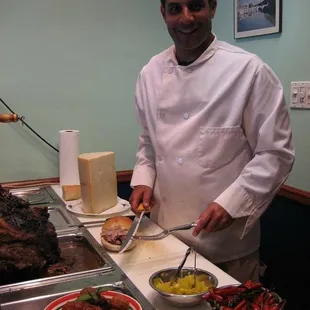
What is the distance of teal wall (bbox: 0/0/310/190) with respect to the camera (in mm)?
2234

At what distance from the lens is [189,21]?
139cm

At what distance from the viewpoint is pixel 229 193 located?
133 cm

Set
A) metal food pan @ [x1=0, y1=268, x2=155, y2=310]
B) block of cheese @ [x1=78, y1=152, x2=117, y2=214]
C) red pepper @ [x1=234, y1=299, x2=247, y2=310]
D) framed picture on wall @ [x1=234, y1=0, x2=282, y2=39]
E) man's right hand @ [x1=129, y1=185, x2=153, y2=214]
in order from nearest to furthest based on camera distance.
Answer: red pepper @ [x1=234, y1=299, x2=247, y2=310], metal food pan @ [x1=0, y1=268, x2=155, y2=310], man's right hand @ [x1=129, y1=185, x2=153, y2=214], block of cheese @ [x1=78, y1=152, x2=117, y2=214], framed picture on wall @ [x1=234, y1=0, x2=282, y2=39]

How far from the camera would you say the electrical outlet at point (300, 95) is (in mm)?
1938

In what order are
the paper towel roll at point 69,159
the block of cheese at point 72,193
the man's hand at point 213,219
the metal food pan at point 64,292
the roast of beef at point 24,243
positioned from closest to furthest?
1. the metal food pan at point 64,292
2. the roast of beef at point 24,243
3. the man's hand at point 213,219
4. the block of cheese at point 72,193
5. the paper towel roll at point 69,159

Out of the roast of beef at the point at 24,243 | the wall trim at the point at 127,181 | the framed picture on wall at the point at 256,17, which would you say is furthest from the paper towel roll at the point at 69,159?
the framed picture on wall at the point at 256,17

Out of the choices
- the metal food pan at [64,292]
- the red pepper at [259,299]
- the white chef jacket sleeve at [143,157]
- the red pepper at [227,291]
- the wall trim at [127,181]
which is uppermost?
the white chef jacket sleeve at [143,157]

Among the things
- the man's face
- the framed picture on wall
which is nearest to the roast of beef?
the man's face

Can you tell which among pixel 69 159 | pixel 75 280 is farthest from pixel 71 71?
pixel 75 280

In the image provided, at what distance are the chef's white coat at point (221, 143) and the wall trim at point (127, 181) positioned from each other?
540 mm

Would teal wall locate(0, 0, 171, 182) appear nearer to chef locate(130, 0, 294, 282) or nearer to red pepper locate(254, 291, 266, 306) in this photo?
chef locate(130, 0, 294, 282)

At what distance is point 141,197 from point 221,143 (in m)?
0.34

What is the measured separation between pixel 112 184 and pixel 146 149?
0.20m

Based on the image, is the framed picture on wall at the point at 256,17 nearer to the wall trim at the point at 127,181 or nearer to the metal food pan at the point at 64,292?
the wall trim at the point at 127,181
